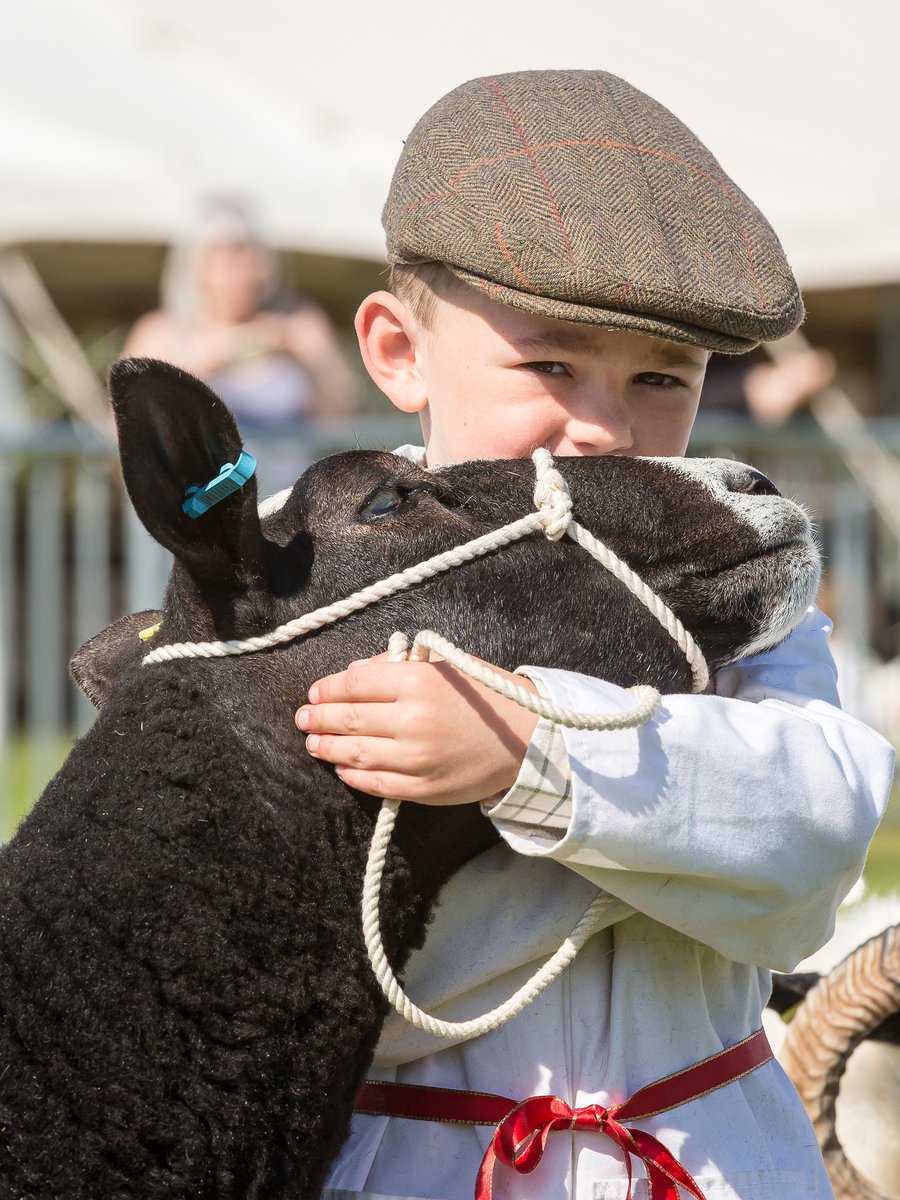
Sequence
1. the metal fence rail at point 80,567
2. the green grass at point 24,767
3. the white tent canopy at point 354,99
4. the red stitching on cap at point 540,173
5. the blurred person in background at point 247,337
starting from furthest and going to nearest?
the white tent canopy at point 354,99
the metal fence rail at point 80,567
the green grass at point 24,767
the blurred person in background at point 247,337
the red stitching on cap at point 540,173

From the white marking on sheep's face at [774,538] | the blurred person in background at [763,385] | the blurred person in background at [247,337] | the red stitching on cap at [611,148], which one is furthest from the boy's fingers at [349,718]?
the blurred person in background at [763,385]

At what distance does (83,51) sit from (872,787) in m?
8.50

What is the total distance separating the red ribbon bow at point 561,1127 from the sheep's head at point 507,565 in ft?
1.92

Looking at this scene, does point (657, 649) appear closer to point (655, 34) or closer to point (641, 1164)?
point (641, 1164)

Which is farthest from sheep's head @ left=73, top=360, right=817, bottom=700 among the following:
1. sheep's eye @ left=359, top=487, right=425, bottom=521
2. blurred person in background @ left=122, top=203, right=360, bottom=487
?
blurred person in background @ left=122, top=203, right=360, bottom=487

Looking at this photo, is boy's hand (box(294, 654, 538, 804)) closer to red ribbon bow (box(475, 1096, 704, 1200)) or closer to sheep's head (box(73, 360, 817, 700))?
sheep's head (box(73, 360, 817, 700))

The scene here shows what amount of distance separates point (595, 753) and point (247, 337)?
5.59m

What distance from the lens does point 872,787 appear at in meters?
2.20

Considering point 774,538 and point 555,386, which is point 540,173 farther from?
point 774,538

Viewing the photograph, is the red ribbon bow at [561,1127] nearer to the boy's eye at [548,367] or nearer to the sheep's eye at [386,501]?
the sheep's eye at [386,501]

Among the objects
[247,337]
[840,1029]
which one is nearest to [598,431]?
[840,1029]

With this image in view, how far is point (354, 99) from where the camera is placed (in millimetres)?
9914

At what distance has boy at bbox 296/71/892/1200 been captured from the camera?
6.49 feet

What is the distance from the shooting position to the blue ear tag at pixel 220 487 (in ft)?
6.46
